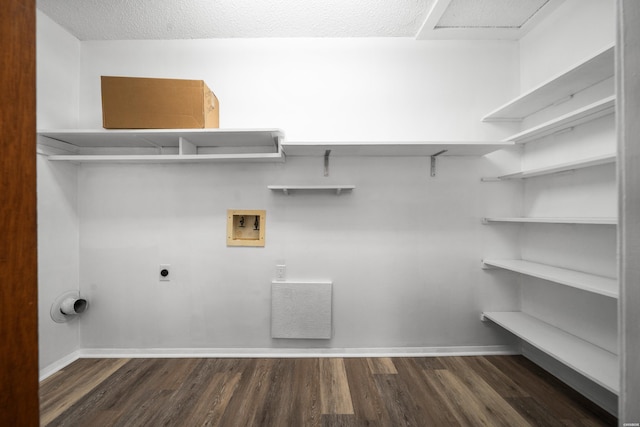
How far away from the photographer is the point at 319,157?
2076mm

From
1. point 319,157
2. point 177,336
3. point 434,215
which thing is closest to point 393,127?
point 319,157

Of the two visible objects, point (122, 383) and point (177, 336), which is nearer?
point (122, 383)

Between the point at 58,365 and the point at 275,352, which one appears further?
the point at 275,352

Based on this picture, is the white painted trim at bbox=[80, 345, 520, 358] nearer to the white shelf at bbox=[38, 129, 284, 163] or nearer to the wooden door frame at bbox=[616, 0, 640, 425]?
the wooden door frame at bbox=[616, 0, 640, 425]

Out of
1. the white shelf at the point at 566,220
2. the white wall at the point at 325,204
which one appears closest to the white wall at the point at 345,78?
the white wall at the point at 325,204

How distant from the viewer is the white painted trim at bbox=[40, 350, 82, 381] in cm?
182

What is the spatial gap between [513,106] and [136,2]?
2683 millimetres

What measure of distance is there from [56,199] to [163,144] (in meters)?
0.85

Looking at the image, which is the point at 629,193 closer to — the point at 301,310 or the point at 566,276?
the point at 566,276

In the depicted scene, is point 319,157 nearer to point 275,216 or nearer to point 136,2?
point 275,216

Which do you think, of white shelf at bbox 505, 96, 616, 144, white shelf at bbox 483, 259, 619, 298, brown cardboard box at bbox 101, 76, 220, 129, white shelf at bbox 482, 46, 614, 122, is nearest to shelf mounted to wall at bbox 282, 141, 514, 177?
white shelf at bbox 505, 96, 616, 144

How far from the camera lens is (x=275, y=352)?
6.75 ft

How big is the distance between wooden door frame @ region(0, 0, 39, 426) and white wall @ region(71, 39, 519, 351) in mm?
1583

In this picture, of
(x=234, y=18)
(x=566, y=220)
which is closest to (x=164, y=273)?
(x=234, y=18)
